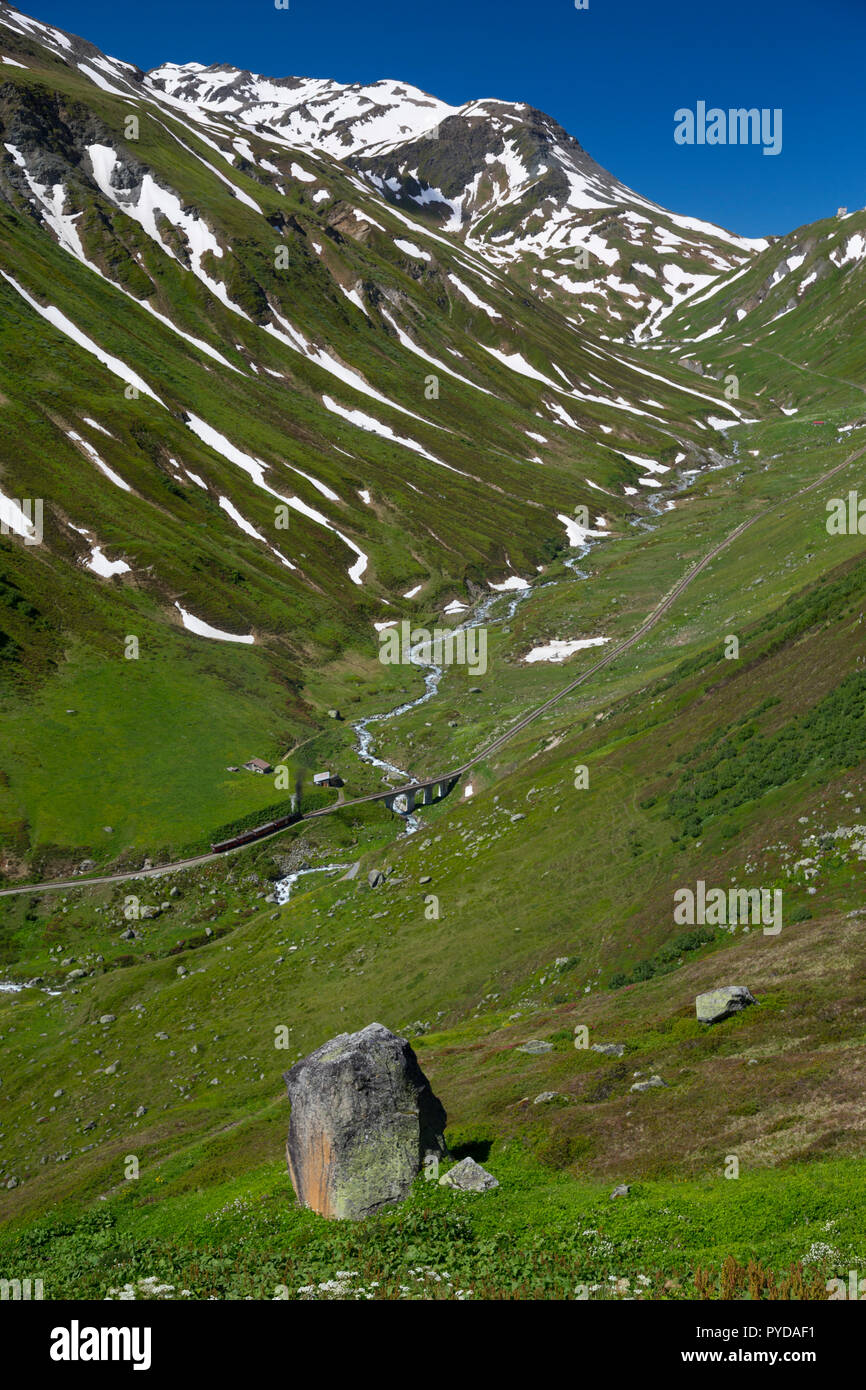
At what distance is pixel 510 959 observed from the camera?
167ft

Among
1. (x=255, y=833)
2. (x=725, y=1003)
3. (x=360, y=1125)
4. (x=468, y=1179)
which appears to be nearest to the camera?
(x=468, y=1179)

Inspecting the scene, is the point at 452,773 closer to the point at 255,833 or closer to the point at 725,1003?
the point at 255,833

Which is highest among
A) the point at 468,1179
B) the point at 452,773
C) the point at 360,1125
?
the point at 452,773

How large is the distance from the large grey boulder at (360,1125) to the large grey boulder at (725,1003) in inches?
410

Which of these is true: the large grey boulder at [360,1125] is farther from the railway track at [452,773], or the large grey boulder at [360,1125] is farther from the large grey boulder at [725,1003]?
the railway track at [452,773]

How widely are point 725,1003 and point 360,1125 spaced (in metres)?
13.6

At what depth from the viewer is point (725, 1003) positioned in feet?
95.3

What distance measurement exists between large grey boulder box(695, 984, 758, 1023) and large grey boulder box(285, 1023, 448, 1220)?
10.4 m

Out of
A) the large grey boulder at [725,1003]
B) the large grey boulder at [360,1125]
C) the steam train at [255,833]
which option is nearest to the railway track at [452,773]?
the steam train at [255,833]

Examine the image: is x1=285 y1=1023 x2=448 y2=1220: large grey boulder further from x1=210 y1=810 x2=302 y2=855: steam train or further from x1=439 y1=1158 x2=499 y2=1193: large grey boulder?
x1=210 y1=810 x2=302 y2=855: steam train

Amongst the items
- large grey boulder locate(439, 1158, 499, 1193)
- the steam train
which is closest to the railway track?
the steam train

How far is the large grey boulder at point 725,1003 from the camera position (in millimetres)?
29109

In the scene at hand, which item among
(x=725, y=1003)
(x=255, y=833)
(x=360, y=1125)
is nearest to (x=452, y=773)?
(x=255, y=833)

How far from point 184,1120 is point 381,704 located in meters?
75.3
